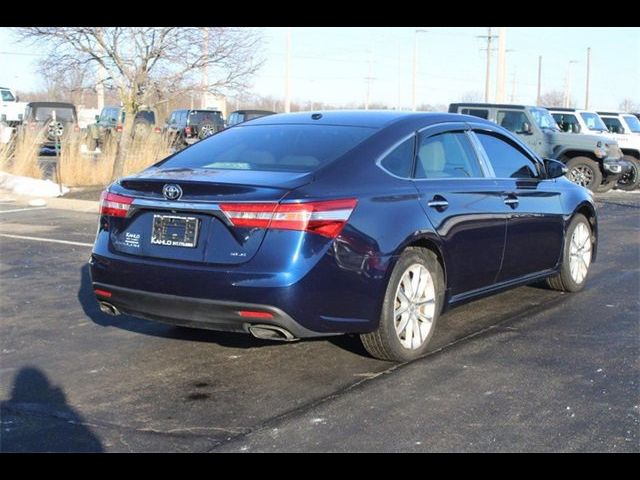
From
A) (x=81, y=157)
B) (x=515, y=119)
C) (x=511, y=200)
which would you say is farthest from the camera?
(x=515, y=119)

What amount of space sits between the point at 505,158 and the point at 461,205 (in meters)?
1.15

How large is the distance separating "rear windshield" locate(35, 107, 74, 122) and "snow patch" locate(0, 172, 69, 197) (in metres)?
10.3

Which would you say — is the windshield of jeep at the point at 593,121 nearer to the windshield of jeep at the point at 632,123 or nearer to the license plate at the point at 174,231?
the windshield of jeep at the point at 632,123

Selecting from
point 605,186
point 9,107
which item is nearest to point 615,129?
point 605,186

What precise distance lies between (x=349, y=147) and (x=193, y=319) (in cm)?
150

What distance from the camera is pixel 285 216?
4.46m

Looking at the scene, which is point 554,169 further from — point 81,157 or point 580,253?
point 81,157

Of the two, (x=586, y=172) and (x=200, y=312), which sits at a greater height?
(x=586, y=172)

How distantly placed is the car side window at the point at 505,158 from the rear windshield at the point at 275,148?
1.36 m

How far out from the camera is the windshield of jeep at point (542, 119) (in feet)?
61.3

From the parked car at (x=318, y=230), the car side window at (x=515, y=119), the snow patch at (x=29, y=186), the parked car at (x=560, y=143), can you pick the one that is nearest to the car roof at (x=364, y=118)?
the parked car at (x=318, y=230)

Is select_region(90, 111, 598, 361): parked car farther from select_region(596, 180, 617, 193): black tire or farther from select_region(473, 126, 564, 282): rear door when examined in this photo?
select_region(596, 180, 617, 193): black tire
